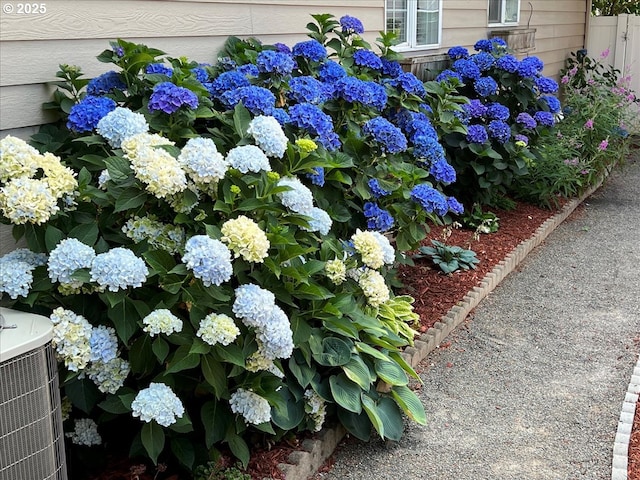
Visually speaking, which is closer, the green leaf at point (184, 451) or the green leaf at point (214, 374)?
the green leaf at point (214, 374)

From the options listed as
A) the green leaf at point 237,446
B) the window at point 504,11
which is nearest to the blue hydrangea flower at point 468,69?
the window at point 504,11

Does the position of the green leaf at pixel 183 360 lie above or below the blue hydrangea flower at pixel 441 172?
below

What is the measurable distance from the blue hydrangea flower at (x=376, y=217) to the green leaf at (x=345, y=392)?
1009 millimetres

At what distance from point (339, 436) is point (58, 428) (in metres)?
1.33

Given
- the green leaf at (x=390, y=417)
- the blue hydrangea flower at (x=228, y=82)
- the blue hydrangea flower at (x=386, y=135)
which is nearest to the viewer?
the green leaf at (x=390, y=417)

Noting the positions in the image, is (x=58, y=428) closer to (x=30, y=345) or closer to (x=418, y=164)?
(x=30, y=345)

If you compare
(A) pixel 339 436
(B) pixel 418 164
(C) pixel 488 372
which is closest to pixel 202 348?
(A) pixel 339 436

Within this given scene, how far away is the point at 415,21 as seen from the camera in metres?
6.94

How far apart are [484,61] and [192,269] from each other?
489 cm

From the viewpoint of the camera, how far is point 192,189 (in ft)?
9.61

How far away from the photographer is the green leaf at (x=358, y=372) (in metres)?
3.22

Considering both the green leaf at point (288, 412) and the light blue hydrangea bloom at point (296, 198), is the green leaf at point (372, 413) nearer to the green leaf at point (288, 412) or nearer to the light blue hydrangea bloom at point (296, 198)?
the green leaf at point (288, 412)

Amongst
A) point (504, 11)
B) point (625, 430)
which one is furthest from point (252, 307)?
point (504, 11)

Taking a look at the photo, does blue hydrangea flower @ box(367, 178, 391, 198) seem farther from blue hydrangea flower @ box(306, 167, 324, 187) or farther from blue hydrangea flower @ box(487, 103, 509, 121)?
blue hydrangea flower @ box(487, 103, 509, 121)
